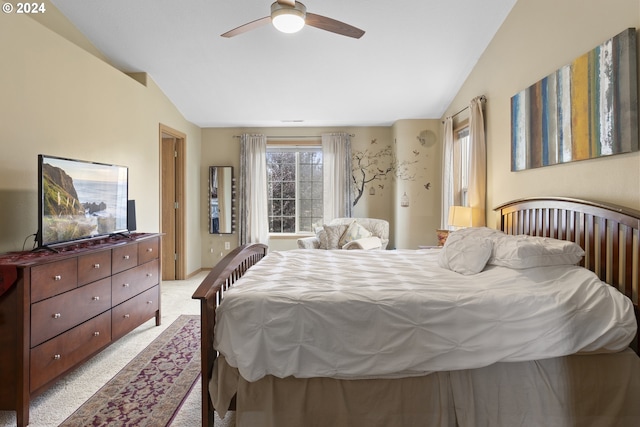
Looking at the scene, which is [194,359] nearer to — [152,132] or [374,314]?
[374,314]

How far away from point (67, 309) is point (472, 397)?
245cm

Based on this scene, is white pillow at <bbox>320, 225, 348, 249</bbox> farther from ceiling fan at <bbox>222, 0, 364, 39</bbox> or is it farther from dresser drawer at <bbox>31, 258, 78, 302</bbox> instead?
dresser drawer at <bbox>31, 258, 78, 302</bbox>

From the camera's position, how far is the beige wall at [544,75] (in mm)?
1929

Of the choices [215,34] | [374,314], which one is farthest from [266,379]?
[215,34]

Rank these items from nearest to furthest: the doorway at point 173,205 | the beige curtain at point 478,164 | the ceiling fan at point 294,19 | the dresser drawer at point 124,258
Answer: the ceiling fan at point 294,19
the dresser drawer at point 124,258
the beige curtain at point 478,164
the doorway at point 173,205

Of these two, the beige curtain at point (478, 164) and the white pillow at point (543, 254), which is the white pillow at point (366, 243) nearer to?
the beige curtain at point (478, 164)

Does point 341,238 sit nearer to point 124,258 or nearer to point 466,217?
point 466,217

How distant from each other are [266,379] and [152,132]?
3718 millimetres

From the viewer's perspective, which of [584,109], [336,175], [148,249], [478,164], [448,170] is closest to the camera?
[584,109]

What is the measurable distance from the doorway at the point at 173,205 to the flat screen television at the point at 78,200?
2.06 m

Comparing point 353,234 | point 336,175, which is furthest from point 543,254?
point 336,175

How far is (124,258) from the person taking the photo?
9.85 feet

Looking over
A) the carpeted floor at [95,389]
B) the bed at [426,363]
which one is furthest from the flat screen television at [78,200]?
the bed at [426,363]

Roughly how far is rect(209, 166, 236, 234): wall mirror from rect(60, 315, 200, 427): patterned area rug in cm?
284
